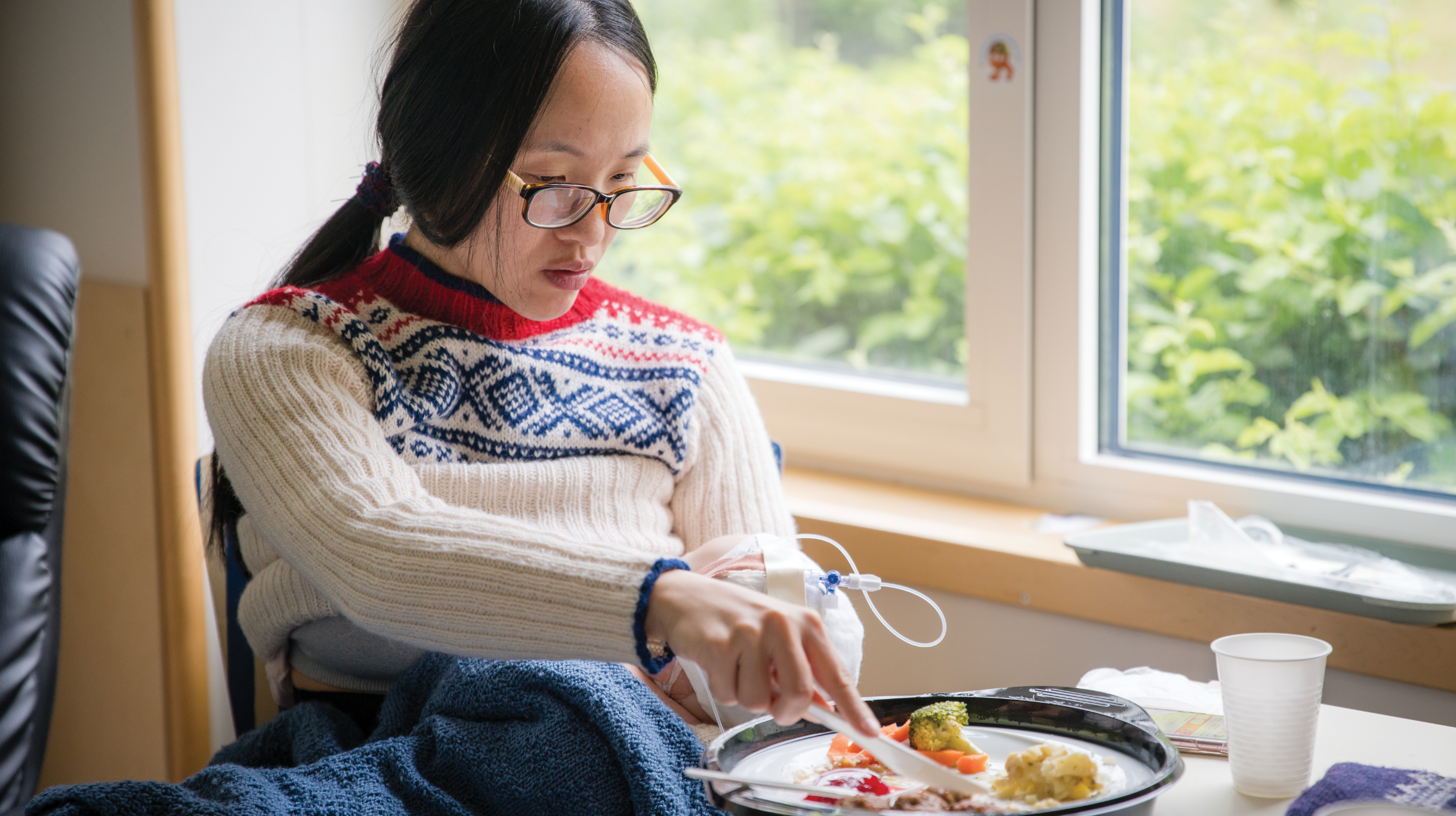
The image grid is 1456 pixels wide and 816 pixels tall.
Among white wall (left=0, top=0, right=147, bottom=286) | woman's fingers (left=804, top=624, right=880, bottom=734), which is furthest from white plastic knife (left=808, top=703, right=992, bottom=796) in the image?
white wall (left=0, top=0, right=147, bottom=286)

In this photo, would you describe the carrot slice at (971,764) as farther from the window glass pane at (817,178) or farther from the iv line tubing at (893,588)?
the window glass pane at (817,178)

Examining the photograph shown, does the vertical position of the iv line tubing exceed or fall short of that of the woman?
it falls short

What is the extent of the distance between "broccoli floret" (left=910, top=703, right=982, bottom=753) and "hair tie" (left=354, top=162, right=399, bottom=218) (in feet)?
2.31

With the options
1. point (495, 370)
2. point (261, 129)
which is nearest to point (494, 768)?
point (495, 370)

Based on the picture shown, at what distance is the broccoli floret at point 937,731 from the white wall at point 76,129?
132 centimetres

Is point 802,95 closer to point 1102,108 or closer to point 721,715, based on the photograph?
point 1102,108

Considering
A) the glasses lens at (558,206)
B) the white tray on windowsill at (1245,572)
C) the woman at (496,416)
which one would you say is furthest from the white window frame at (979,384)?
the glasses lens at (558,206)

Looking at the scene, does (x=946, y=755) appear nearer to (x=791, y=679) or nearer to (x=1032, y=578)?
(x=791, y=679)

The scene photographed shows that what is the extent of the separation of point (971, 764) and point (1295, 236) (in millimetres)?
913

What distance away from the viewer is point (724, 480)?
129 centimetres

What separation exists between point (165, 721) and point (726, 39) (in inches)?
51.8

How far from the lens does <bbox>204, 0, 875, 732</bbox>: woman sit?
0.84 metres

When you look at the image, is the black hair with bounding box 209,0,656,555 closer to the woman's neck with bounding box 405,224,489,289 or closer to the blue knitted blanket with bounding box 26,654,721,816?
the woman's neck with bounding box 405,224,489,289

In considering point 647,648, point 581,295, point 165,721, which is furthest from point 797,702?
point 165,721
